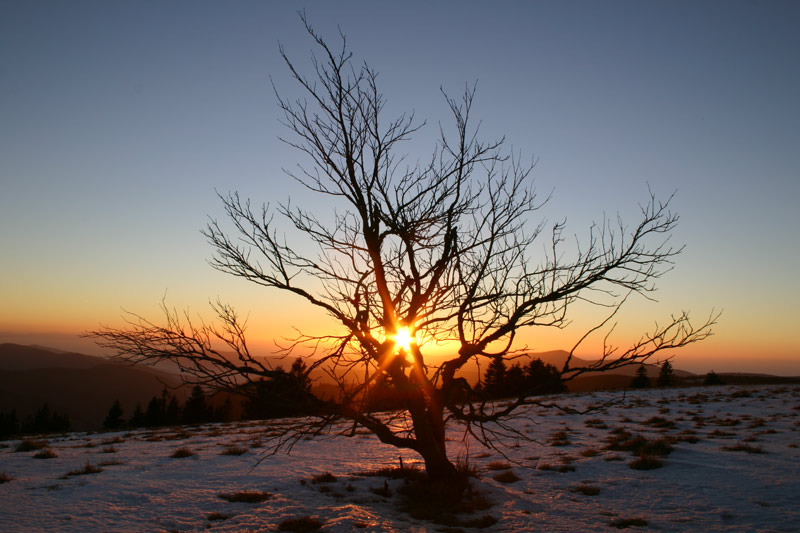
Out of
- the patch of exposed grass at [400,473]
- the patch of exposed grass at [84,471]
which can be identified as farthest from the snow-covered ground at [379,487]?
the patch of exposed grass at [400,473]

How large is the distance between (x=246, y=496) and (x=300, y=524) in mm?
1854

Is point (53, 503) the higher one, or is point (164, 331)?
point (164, 331)

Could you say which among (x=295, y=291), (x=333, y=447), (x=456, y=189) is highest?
(x=456, y=189)

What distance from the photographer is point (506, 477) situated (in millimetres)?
9008

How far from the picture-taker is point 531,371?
Answer: 4825 centimetres

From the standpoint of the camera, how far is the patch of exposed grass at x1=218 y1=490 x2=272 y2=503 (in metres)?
7.41

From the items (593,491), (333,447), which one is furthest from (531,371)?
(593,491)

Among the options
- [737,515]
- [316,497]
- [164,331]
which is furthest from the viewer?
[316,497]

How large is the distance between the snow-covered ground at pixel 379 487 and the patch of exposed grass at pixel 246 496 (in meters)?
0.11

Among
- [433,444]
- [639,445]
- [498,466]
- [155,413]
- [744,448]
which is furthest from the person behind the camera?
[155,413]

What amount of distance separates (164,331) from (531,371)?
4720cm

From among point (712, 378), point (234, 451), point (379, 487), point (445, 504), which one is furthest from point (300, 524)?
point (712, 378)

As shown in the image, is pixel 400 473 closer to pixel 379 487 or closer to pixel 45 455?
pixel 379 487

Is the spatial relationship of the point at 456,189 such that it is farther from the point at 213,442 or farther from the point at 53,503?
the point at 213,442
